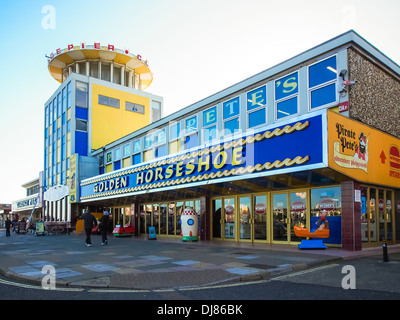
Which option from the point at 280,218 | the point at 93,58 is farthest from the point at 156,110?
the point at 280,218

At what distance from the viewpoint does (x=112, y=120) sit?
3697 cm

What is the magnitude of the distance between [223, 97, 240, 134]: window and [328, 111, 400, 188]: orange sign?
5.66m

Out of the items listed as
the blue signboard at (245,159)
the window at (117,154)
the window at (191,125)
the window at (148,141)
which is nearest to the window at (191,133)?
the window at (191,125)

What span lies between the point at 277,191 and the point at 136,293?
10.2 m

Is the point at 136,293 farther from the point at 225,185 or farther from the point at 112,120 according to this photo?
the point at 112,120

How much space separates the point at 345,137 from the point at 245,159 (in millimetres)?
3942

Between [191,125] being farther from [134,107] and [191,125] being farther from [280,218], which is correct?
[134,107]

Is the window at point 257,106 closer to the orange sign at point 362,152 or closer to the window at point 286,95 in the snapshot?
the window at point 286,95

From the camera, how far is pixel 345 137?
12.8m

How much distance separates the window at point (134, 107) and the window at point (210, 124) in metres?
20.6

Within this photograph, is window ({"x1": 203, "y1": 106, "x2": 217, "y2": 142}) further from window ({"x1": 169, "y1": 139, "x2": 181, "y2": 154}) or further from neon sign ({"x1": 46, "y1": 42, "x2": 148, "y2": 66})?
neon sign ({"x1": 46, "y1": 42, "x2": 148, "y2": 66})

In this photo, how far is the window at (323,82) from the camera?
1380 centimetres

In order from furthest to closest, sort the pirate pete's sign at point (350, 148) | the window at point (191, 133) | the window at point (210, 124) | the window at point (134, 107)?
1. the window at point (134, 107)
2. the window at point (191, 133)
3. the window at point (210, 124)
4. the pirate pete's sign at point (350, 148)

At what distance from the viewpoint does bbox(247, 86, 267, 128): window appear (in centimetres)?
1638
